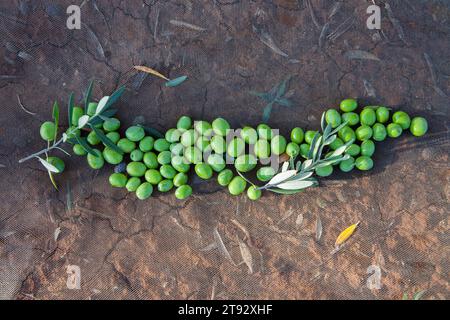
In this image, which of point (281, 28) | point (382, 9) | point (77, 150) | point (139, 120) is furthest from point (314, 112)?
point (77, 150)

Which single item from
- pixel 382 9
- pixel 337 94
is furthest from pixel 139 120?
pixel 382 9

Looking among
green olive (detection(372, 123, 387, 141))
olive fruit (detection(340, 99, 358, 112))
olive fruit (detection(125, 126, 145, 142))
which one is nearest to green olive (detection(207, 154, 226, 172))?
olive fruit (detection(125, 126, 145, 142))

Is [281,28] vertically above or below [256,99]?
above

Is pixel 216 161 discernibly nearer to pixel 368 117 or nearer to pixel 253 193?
pixel 253 193

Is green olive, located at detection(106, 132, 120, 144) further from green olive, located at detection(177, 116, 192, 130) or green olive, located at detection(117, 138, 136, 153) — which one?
green olive, located at detection(177, 116, 192, 130)

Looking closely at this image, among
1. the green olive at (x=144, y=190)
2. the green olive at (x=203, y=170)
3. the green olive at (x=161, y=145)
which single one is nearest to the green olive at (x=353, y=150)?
the green olive at (x=203, y=170)

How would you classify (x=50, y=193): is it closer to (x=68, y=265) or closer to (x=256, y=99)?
(x=68, y=265)

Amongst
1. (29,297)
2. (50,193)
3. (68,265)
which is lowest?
(29,297)
